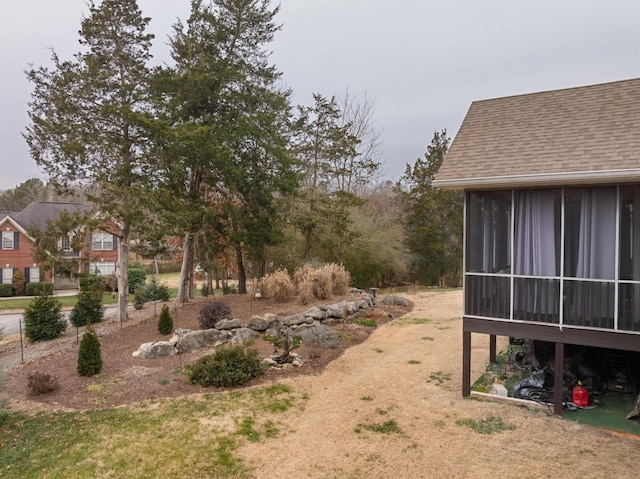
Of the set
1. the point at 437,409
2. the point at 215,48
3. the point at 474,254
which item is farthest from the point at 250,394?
the point at 215,48

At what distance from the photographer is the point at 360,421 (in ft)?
20.4

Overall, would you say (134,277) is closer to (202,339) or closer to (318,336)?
(202,339)

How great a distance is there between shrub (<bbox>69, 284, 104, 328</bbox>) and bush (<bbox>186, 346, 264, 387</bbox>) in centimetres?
733

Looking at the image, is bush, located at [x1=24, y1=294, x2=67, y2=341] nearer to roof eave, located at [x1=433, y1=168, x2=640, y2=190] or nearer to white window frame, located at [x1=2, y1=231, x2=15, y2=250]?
roof eave, located at [x1=433, y1=168, x2=640, y2=190]

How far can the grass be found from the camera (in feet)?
16.0

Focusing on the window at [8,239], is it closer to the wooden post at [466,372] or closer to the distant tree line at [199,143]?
the distant tree line at [199,143]

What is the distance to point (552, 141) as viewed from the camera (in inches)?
266

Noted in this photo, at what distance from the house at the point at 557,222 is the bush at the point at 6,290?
27785 mm

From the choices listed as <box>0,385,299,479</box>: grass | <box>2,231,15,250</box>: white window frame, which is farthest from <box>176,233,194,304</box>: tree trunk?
<box>2,231,15,250</box>: white window frame

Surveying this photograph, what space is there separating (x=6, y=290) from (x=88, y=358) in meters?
22.0

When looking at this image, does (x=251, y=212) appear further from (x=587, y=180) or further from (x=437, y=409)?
(x=587, y=180)

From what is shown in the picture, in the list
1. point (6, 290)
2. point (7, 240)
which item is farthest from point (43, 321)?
point (7, 240)

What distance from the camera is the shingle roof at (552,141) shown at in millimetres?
5938

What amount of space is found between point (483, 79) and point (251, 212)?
13.9m
